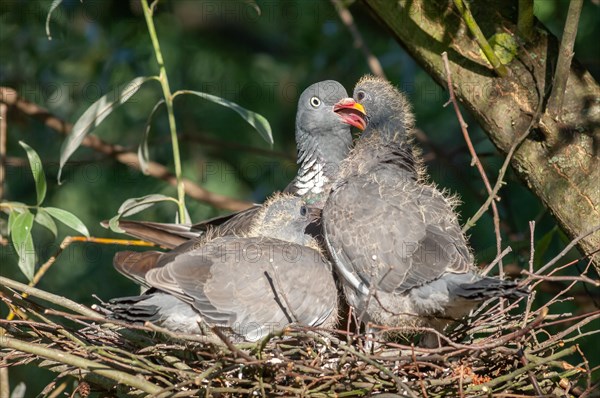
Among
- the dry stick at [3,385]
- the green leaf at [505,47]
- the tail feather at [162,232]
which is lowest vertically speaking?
the dry stick at [3,385]

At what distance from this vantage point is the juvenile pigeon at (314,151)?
13.7ft

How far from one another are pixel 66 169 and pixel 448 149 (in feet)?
7.94

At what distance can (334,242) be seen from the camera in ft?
11.0

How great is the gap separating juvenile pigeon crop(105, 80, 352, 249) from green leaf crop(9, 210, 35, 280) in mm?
635

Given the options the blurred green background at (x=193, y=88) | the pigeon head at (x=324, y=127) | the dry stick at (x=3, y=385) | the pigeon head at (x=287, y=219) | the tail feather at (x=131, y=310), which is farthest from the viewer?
the blurred green background at (x=193, y=88)

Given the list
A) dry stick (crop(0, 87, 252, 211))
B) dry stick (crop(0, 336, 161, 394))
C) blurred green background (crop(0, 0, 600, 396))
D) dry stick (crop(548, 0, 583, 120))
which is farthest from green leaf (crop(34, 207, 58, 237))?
dry stick (crop(548, 0, 583, 120))

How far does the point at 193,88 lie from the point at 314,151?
1.83 metres

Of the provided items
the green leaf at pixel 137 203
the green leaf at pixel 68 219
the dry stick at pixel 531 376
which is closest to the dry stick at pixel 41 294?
the green leaf at pixel 68 219

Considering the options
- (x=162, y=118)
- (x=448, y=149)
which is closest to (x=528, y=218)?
(x=448, y=149)

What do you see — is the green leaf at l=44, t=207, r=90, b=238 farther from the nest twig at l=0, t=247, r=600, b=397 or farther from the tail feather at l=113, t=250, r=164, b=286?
the nest twig at l=0, t=247, r=600, b=397

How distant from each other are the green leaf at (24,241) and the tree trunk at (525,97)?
1667 millimetres

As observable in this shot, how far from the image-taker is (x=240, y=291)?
3322mm

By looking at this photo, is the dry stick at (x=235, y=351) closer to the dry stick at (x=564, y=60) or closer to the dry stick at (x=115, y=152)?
the dry stick at (x=564, y=60)

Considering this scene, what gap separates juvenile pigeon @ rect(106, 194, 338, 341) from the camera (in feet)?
10.7
